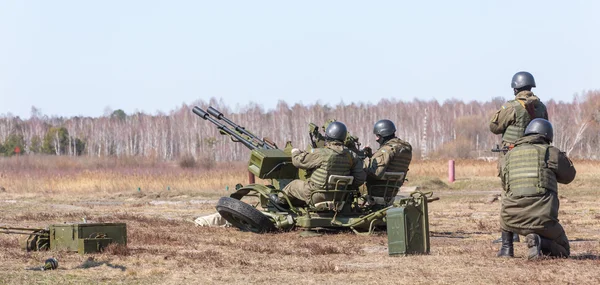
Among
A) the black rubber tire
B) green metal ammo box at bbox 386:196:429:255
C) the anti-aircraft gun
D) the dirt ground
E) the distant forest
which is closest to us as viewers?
the dirt ground

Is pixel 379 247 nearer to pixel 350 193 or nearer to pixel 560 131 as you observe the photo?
pixel 350 193

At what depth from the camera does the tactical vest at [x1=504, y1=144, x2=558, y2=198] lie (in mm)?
10805

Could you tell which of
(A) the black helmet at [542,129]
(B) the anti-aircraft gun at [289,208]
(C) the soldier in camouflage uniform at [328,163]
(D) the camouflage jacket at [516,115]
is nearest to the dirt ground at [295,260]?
(B) the anti-aircraft gun at [289,208]

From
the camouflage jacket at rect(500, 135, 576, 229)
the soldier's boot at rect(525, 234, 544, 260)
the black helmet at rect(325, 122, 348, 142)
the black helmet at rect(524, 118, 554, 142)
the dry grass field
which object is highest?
the black helmet at rect(325, 122, 348, 142)

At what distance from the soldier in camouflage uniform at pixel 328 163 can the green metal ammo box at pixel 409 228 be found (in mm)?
3048

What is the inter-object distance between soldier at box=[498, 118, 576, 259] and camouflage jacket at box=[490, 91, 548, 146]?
6.80ft

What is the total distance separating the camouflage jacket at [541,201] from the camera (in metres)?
10.8

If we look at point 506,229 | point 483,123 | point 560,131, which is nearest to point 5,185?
point 506,229

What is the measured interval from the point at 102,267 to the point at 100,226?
1792mm

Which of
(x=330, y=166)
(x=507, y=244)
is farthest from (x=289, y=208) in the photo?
(x=507, y=244)

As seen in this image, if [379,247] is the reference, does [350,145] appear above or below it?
above

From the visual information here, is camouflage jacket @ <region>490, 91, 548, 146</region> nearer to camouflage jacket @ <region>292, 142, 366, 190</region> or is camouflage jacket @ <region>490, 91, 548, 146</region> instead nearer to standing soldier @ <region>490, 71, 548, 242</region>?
standing soldier @ <region>490, 71, 548, 242</region>

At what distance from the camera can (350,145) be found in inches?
635

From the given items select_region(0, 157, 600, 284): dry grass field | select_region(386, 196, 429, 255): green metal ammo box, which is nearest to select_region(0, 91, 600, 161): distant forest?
select_region(0, 157, 600, 284): dry grass field
